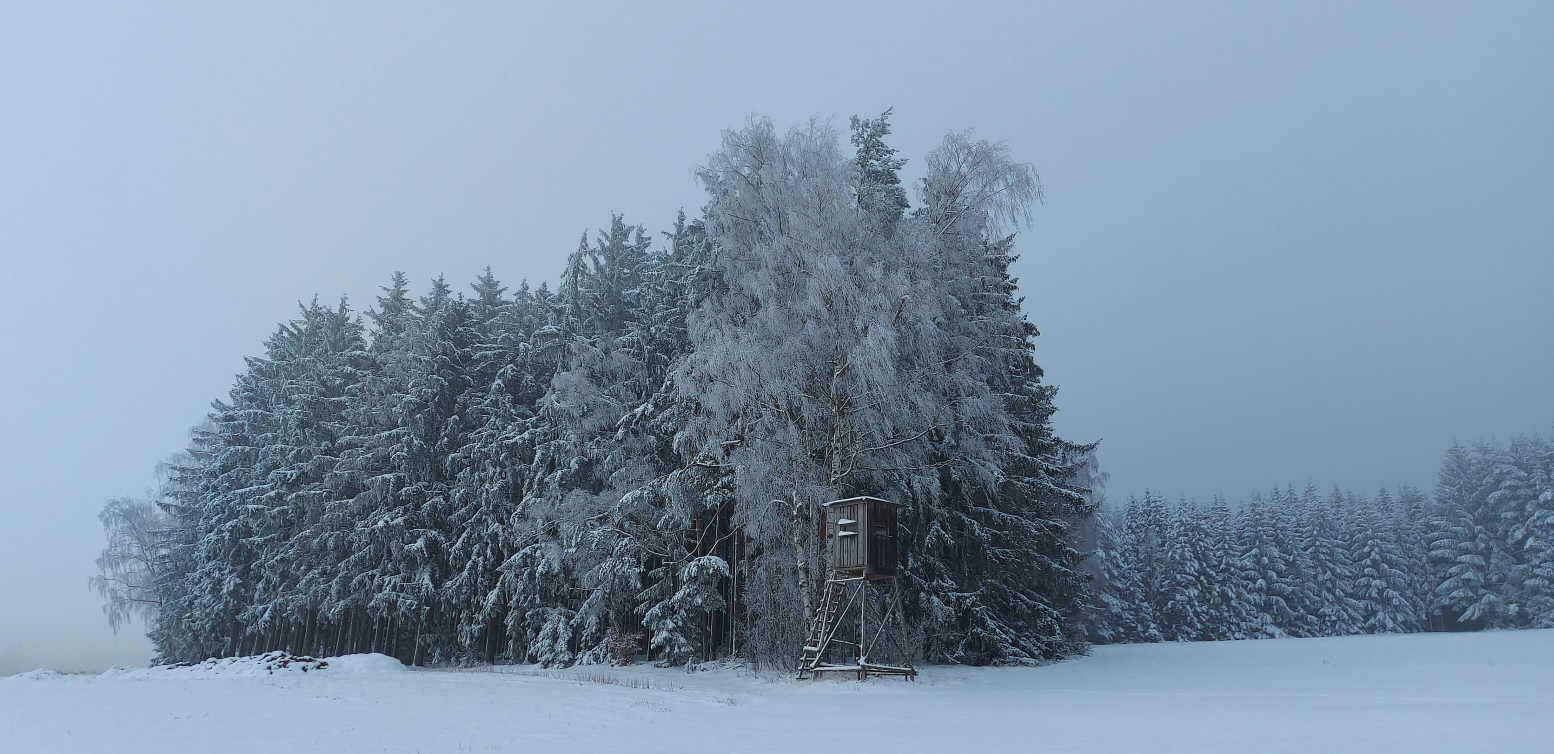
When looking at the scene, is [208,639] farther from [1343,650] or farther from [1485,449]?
[1485,449]

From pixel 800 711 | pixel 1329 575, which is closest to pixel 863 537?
pixel 800 711

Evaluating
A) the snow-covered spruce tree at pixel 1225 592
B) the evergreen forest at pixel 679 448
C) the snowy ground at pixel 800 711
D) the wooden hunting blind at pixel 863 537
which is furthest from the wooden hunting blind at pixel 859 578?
the snow-covered spruce tree at pixel 1225 592

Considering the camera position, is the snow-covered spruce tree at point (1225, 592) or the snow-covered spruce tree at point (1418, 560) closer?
the snow-covered spruce tree at point (1225, 592)

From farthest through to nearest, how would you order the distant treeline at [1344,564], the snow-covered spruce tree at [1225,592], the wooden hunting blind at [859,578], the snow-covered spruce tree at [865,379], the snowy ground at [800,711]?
1. the snow-covered spruce tree at [1225,592]
2. the distant treeline at [1344,564]
3. the snow-covered spruce tree at [865,379]
4. the wooden hunting blind at [859,578]
5. the snowy ground at [800,711]

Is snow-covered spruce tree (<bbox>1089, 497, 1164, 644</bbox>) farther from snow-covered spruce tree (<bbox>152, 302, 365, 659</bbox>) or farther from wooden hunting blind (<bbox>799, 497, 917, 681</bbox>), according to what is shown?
snow-covered spruce tree (<bbox>152, 302, 365, 659</bbox>)

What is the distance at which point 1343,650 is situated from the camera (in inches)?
1125

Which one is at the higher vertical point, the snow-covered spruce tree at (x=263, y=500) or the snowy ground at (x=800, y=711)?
the snow-covered spruce tree at (x=263, y=500)

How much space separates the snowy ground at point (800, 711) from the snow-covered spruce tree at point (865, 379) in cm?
318

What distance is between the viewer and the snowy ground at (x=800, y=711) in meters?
9.81

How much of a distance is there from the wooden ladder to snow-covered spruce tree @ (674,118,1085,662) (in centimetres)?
109

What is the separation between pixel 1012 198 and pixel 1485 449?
46.5m

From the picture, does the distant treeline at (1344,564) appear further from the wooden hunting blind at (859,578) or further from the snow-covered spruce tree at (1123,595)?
the wooden hunting blind at (859,578)

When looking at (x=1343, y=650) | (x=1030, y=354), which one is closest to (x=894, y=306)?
(x=1030, y=354)

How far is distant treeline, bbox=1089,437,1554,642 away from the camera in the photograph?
49.5 metres
